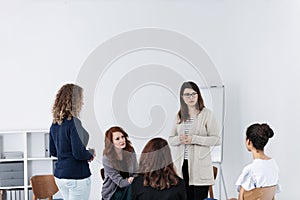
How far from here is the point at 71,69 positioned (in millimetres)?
5402

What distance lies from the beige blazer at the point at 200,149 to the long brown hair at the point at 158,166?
0.87 meters

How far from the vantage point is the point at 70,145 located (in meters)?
3.41

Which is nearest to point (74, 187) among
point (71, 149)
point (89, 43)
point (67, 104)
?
point (71, 149)

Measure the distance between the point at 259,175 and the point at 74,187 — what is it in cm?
138

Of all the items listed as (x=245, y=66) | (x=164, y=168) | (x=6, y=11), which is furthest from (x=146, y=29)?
(x=164, y=168)

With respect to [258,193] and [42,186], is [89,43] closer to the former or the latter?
[42,186]

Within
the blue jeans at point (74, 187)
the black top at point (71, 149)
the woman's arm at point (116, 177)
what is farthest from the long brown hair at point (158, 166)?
the blue jeans at point (74, 187)

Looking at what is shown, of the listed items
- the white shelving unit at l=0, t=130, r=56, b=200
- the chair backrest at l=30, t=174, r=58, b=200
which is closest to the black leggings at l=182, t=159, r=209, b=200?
the chair backrest at l=30, t=174, r=58, b=200

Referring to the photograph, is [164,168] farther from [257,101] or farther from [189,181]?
[257,101]

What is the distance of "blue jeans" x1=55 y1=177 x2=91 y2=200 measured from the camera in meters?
3.46

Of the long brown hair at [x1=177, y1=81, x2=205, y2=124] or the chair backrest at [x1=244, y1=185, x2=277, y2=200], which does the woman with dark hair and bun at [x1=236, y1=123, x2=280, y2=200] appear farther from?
the long brown hair at [x1=177, y1=81, x2=205, y2=124]

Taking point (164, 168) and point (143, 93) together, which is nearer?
point (164, 168)

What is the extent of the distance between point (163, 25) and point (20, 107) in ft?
6.35

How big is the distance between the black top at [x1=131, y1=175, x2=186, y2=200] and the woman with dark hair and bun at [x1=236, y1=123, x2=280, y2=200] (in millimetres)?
423
